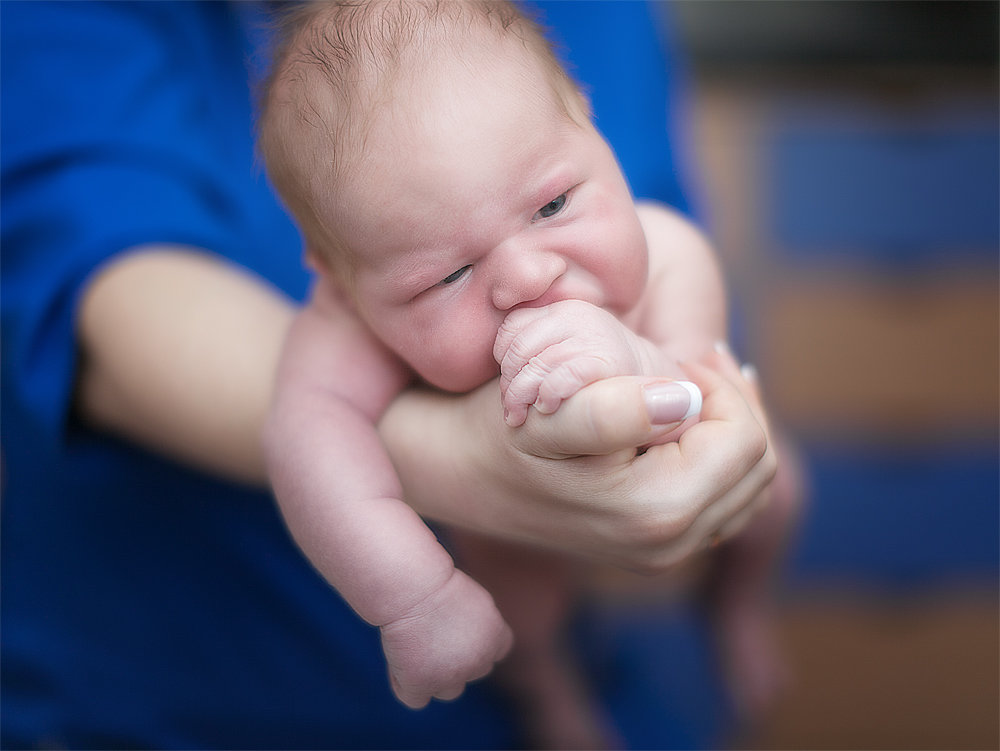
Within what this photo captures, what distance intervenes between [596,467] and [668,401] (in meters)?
0.06

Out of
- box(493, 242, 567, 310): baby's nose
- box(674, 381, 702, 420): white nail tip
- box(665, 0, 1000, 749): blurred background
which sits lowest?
box(665, 0, 1000, 749): blurred background

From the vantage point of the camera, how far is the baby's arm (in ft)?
1.47

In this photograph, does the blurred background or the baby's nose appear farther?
A: the blurred background

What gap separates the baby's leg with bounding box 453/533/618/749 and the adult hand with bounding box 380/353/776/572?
0.17ft

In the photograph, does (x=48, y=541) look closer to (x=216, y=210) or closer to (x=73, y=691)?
(x=73, y=691)

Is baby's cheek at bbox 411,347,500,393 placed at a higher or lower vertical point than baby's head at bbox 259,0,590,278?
lower

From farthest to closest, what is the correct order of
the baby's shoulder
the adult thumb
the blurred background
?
1. the blurred background
2. the baby's shoulder
3. the adult thumb

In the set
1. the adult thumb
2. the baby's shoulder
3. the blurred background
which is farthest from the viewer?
the blurred background

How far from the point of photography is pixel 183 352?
630 mm

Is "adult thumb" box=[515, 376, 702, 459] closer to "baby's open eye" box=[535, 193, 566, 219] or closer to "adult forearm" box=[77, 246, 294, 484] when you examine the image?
"baby's open eye" box=[535, 193, 566, 219]

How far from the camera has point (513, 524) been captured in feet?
1.72

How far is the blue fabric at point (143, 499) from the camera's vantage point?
26.3 inches

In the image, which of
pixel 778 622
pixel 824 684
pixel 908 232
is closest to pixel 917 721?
pixel 824 684

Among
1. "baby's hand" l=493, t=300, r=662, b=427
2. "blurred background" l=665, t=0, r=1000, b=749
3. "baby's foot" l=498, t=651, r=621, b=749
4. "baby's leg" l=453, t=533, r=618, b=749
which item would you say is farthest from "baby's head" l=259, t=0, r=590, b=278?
"blurred background" l=665, t=0, r=1000, b=749
